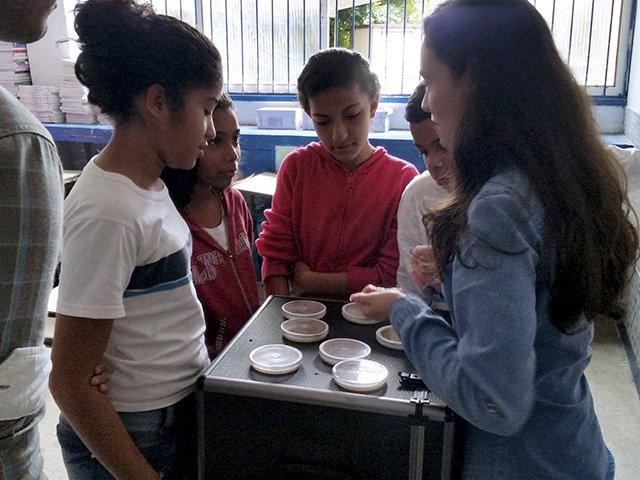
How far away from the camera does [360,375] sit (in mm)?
1021

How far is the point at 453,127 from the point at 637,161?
1811 mm

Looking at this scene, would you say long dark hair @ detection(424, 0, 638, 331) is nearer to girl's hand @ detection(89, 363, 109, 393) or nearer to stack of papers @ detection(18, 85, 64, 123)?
girl's hand @ detection(89, 363, 109, 393)

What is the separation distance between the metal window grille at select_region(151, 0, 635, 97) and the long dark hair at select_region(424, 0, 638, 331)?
8.86 ft

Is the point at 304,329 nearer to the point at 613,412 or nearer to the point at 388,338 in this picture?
the point at 388,338

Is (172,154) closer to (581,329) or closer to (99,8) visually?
(99,8)

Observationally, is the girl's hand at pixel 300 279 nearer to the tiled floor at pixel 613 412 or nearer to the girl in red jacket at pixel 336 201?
the girl in red jacket at pixel 336 201

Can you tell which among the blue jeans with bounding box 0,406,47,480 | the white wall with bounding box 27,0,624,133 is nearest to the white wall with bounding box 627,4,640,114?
the white wall with bounding box 27,0,624,133

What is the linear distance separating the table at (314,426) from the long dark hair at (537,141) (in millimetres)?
274

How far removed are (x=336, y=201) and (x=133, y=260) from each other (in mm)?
756

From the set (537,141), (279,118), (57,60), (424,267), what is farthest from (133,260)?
(57,60)

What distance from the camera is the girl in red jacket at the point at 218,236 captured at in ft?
4.40

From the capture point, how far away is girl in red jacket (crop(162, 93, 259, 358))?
1341 millimetres

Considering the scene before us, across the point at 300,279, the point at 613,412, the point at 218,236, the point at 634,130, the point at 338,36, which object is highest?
the point at 338,36

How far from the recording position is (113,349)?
0.99 m
